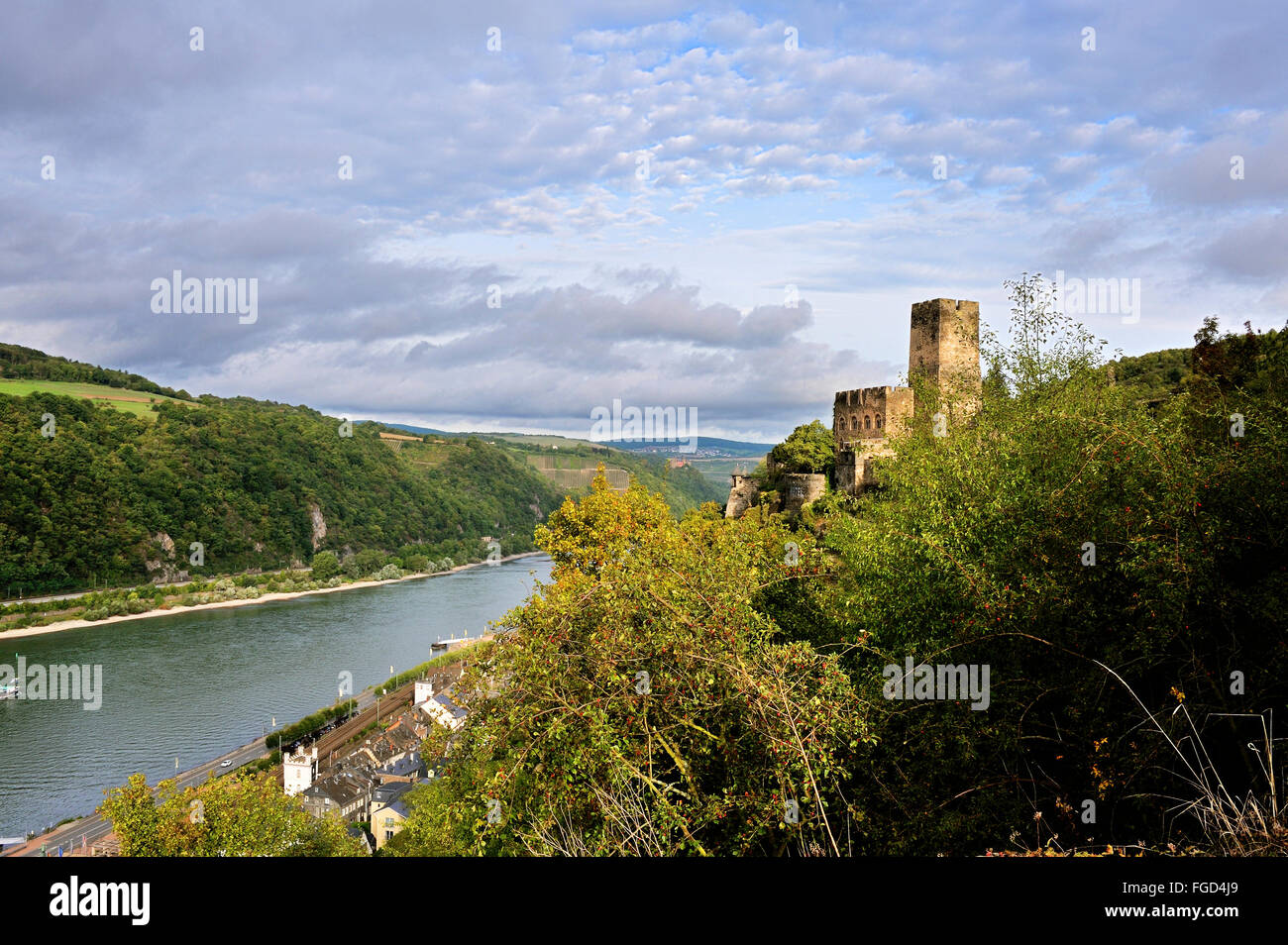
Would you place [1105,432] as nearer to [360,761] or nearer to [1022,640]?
[1022,640]

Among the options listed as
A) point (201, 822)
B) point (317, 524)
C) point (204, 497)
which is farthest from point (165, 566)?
point (201, 822)

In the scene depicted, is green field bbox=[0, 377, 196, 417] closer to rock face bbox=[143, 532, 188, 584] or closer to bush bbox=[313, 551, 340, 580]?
rock face bbox=[143, 532, 188, 584]

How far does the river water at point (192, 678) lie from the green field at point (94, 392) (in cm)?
3998

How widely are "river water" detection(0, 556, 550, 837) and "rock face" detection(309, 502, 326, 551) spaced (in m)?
20.9

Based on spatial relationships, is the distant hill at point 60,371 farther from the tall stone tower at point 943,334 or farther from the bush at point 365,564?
the tall stone tower at point 943,334

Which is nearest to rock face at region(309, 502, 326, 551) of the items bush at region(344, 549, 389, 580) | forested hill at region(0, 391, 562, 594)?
forested hill at region(0, 391, 562, 594)

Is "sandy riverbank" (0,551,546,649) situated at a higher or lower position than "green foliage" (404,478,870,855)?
lower

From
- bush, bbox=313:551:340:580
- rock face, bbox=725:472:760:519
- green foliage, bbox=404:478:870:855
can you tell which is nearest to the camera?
green foliage, bbox=404:478:870:855

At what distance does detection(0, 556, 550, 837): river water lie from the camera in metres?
28.8

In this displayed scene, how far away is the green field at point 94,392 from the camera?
84.4 metres

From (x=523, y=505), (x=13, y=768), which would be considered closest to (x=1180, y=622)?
(x=13, y=768)

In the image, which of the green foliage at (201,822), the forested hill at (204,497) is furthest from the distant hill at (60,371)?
the green foliage at (201,822)
